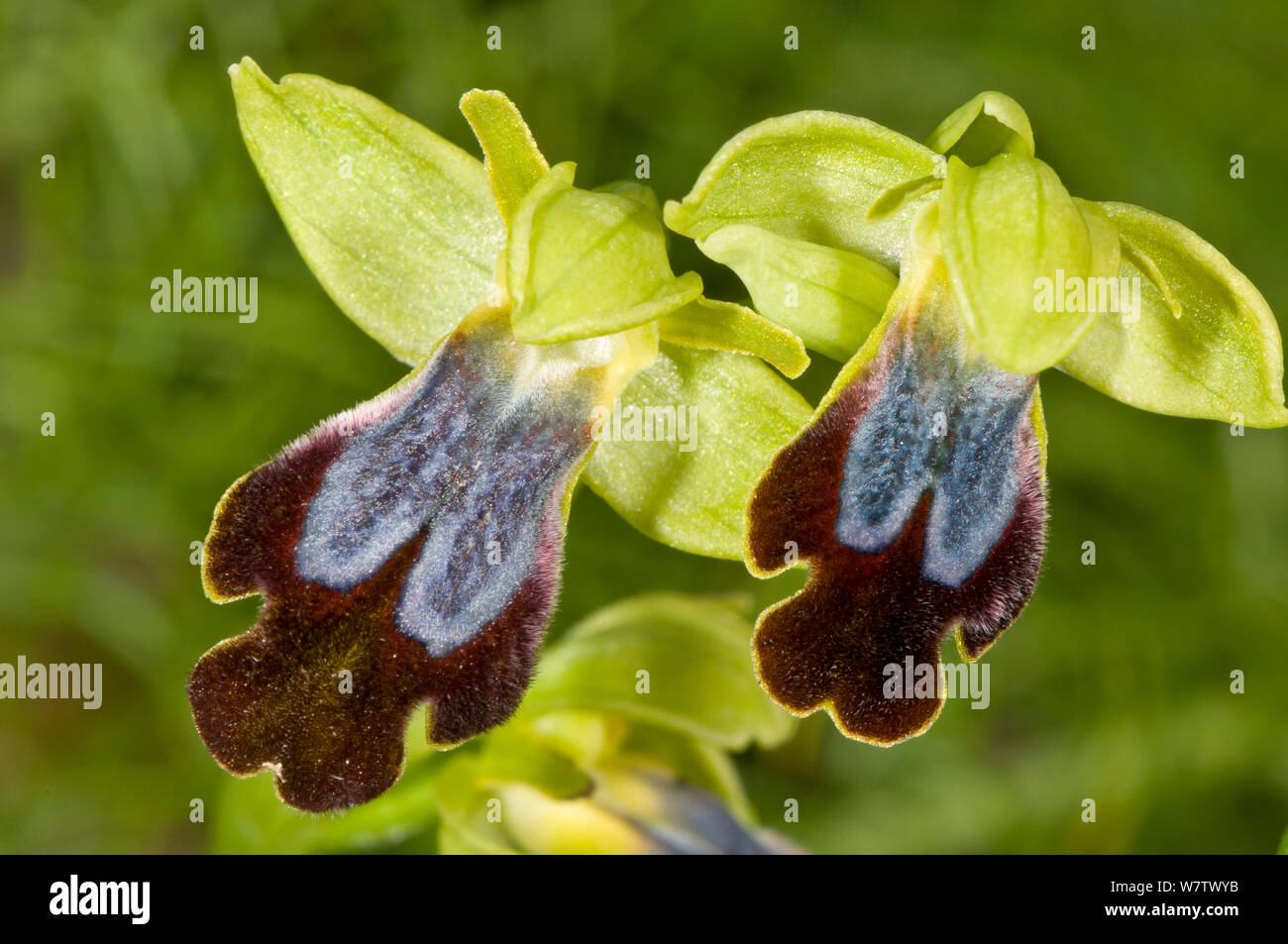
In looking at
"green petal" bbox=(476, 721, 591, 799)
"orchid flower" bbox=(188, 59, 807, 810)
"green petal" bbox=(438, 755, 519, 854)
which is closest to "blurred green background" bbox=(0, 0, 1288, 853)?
"green petal" bbox=(476, 721, 591, 799)

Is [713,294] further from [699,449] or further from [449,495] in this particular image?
[449,495]

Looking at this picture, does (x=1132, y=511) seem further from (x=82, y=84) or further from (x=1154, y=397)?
(x=82, y=84)

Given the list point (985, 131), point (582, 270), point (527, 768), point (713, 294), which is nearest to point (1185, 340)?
point (985, 131)

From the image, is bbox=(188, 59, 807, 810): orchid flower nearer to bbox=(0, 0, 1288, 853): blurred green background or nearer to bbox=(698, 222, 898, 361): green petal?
bbox=(698, 222, 898, 361): green petal

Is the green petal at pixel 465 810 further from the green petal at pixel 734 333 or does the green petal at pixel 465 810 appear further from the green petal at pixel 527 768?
the green petal at pixel 734 333

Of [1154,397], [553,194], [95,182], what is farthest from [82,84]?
[1154,397]
